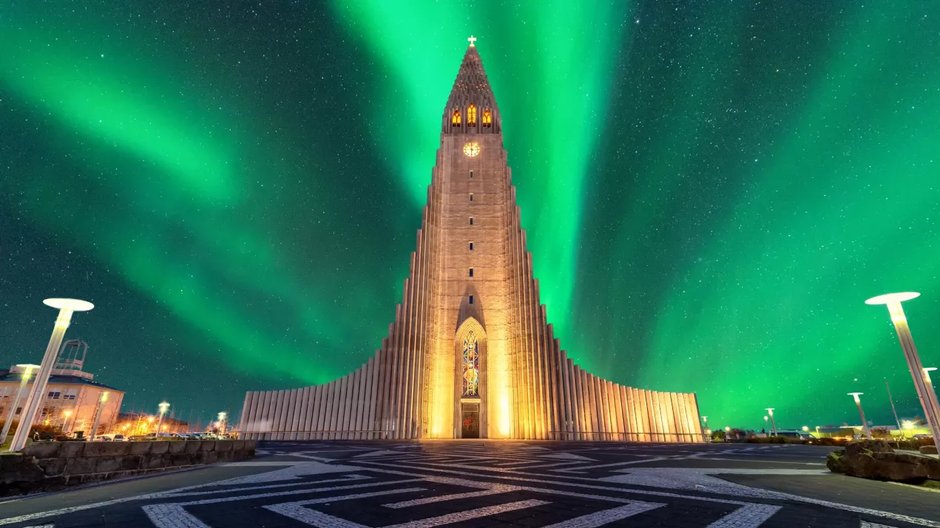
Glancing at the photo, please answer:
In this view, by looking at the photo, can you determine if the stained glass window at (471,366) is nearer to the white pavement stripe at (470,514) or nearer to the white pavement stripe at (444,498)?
the white pavement stripe at (444,498)

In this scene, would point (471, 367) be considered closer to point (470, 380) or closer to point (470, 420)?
point (470, 380)

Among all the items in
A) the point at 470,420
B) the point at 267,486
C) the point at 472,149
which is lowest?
the point at 267,486

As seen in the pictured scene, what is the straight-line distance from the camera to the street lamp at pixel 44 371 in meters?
8.67

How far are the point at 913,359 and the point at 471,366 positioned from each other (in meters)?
30.8

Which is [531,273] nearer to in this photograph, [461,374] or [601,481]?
[461,374]

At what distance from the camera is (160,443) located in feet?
32.1

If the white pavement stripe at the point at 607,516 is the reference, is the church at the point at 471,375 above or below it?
above

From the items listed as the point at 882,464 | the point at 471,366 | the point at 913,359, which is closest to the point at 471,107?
the point at 471,366

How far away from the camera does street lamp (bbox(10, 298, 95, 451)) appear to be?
8672 millimetres

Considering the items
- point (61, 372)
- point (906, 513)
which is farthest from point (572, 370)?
point (61, 372)

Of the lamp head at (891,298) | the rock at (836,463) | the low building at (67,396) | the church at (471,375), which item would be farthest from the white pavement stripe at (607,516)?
the low building at (67,396)

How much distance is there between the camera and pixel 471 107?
47312 mm

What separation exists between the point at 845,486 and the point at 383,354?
103 ft

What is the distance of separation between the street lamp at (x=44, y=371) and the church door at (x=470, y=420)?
30.2 meters
